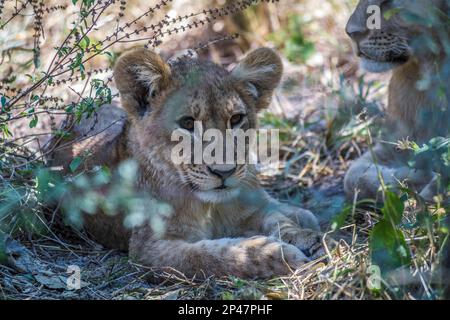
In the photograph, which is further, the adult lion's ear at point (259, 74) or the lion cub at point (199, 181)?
the adult lion's ear at point (259, 74)

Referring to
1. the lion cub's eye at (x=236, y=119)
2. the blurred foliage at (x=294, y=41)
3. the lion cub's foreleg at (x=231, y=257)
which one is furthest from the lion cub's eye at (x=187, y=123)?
the blurred foliage at (x=294, y=41)

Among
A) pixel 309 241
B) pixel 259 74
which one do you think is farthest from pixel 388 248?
pixel 259 74

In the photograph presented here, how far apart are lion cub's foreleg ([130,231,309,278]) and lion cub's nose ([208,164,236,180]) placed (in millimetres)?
311

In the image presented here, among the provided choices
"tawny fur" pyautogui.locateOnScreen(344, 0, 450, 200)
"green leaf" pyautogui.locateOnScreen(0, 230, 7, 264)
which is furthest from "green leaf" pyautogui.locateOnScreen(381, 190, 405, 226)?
"green leaf" pyautogui.locateOnScreen(0, 230, 7, 264)

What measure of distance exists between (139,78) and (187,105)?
0.31 metres

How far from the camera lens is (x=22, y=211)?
4.11 m

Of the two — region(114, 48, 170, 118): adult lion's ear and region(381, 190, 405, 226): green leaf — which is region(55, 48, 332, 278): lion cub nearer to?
region(114, 48, 170, 118): adult lion's ear

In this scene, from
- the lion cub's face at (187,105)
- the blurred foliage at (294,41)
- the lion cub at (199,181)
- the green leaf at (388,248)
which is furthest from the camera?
the blurred foliage at (294,41)

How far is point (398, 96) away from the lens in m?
5.01

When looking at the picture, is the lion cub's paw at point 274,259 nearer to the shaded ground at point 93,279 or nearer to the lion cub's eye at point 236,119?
the shaded ground at point 93,279

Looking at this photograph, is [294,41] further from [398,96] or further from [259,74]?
[259,74]

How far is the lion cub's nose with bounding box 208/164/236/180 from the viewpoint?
4.00 metres

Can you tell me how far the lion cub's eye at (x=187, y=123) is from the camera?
13.6 feet
